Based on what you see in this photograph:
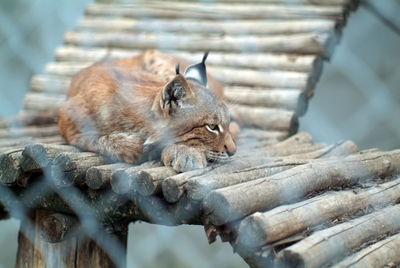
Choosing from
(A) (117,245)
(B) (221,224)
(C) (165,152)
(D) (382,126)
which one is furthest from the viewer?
(D) (382,126)

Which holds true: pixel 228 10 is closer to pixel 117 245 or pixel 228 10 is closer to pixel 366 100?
pixel 366 100

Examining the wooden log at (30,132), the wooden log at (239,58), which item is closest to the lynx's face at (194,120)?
the wooden log at (30,132)

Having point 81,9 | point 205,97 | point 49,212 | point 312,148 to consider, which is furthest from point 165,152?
point 81,9

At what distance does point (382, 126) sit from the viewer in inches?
181

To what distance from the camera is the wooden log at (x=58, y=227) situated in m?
2.42

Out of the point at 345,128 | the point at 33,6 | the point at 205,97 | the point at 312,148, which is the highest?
the point at 205,97

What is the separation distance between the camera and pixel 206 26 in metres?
4.18

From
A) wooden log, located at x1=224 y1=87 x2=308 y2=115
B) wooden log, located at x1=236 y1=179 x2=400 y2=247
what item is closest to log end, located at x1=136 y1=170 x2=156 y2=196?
wooden log, located at x1=236 y1=179 x2=400 y2=247

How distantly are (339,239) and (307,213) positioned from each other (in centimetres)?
15

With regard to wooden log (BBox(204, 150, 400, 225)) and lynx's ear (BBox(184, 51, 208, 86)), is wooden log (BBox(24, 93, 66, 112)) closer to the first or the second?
lynx's ear (BBox(184, 51, 208, 86))

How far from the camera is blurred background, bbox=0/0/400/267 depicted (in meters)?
4.53

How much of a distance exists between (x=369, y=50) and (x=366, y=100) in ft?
1.36

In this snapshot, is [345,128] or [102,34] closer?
[102,34]

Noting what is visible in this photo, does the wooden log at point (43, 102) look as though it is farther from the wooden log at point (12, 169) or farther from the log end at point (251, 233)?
the log end at point (251, 233)
